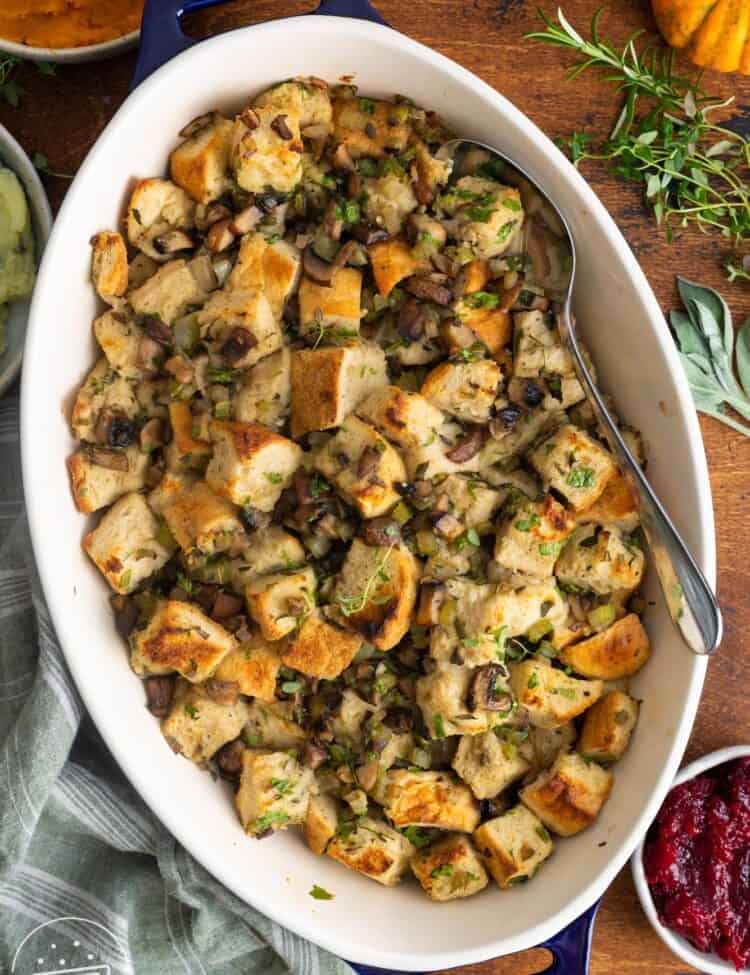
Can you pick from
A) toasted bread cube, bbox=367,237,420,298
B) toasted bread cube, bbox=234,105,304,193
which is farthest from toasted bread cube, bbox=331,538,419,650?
toasted bread cube, bbox=234,105,304,193

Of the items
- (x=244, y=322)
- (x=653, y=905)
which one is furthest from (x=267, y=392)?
(x=653, y=905)

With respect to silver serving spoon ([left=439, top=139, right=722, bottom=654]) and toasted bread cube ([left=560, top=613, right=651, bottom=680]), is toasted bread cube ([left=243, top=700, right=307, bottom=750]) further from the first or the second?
silver serving spoon ([left=439, top=139, right=722, bottom=654])

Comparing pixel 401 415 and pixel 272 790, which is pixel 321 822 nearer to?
pixel 272 790

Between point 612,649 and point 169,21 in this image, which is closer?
point 169,21

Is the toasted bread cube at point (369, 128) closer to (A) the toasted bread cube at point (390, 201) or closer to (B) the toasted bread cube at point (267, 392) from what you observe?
(A) the toasted bread cube at point (390, 201)

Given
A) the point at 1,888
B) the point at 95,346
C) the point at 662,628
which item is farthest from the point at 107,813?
the point at 662,628

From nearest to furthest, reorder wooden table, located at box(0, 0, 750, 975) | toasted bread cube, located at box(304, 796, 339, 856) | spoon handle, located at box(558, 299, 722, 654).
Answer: spoon handle, located at box(558, 299, 722, 654) → toasted bread cube, located at box(304, 796, 339, 856) → wooden table, located at box(0, 0, 750, 975)

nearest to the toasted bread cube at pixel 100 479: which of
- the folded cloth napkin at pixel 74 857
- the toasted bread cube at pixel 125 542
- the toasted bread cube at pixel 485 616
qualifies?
the toasted bread cube at pixel 125 542
